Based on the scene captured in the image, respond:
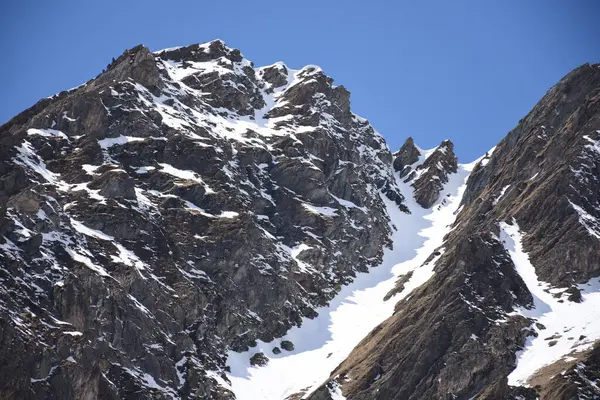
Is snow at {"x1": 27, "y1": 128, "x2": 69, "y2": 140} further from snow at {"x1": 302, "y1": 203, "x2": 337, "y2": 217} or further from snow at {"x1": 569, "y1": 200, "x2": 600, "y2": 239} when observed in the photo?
snow at {"x1": 569, "y1": 200, "x2": 600, "y2": 239}

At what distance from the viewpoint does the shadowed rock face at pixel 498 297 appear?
10100 centimetres

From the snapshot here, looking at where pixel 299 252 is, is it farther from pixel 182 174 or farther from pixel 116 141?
pixel 116 141

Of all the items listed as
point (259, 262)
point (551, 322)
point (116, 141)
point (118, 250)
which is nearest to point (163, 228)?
point (118, 250)

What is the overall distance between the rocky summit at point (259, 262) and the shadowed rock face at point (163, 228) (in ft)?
1.08

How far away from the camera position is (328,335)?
5512 inches

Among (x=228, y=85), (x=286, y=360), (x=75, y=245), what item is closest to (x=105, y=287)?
(x=75, y=245)

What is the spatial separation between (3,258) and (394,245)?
10260cm

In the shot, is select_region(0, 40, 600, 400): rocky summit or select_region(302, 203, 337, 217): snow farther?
select_region(302, 203, 337, 217): snow

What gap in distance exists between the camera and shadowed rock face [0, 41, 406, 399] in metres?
102

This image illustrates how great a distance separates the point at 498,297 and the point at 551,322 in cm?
730

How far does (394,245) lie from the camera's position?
18900 cm

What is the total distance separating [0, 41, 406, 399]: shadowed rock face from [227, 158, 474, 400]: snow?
220cm

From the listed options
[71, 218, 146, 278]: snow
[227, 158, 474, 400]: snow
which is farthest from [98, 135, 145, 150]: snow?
[227, 158, 474, 400]: snow

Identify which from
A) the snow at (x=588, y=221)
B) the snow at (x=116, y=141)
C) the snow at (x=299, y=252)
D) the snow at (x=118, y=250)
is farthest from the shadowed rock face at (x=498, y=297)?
the snow at (x=116, y=141)
